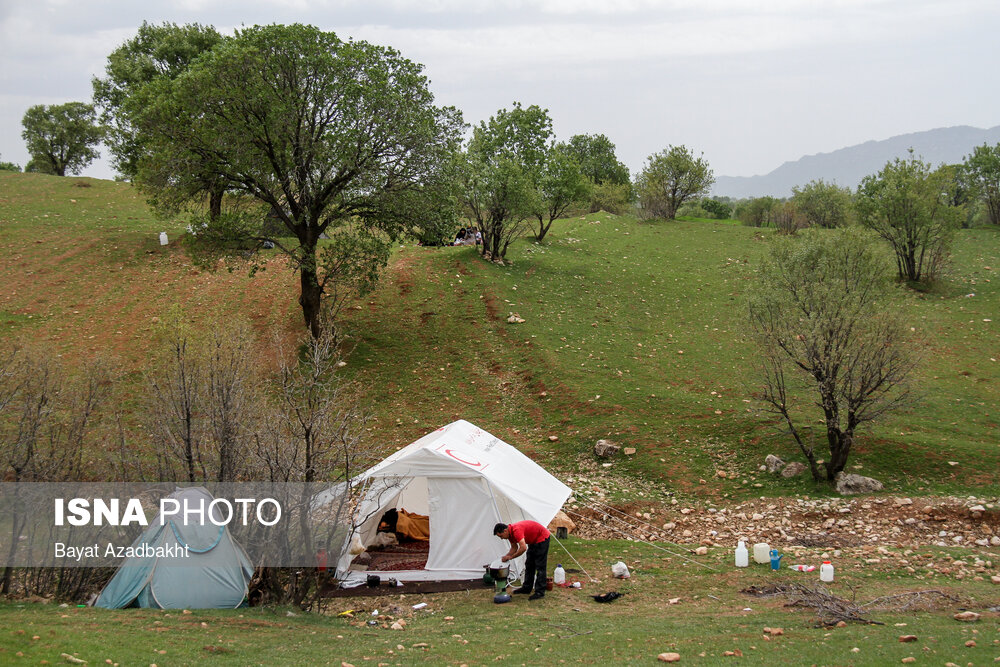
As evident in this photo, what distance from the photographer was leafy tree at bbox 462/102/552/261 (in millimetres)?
33594

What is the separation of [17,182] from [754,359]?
46912 mm

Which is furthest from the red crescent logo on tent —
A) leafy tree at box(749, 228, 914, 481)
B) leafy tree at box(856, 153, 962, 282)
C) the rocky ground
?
leafy tree at box(856, 153, 962, 282)

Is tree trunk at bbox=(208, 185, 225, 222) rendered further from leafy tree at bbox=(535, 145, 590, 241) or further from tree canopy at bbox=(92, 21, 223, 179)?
leafy tree at bbox=(535, 145, 590, 241)

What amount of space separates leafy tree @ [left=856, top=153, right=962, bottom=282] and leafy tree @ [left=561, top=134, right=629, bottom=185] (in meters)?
44.4

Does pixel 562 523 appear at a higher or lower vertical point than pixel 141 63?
lower

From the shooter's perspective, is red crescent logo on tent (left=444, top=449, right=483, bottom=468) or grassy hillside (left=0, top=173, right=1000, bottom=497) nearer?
red crescent logo on tent (left=444, top=449, right=483, bottom=468)

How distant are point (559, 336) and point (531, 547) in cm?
1659

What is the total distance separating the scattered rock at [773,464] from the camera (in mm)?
18266

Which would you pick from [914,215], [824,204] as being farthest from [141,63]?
[824,204]

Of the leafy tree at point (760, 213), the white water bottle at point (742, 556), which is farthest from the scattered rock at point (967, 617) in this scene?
the leafy tree at point (760, 213)

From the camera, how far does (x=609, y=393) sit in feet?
75.9

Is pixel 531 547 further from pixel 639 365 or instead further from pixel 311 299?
pixel 311 299

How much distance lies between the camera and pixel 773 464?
1836 centimetres

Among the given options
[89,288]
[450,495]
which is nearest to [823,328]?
[450,495]
